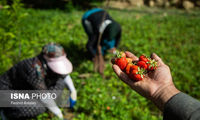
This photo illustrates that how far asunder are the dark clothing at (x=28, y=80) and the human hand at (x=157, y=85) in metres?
1.08

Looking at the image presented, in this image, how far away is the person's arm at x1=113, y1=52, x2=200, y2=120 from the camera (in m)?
1.27

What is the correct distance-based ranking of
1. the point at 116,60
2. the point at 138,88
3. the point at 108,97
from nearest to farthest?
the point at 138,88, the point at 116,60, the point at 108,97

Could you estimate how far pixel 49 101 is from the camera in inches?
105

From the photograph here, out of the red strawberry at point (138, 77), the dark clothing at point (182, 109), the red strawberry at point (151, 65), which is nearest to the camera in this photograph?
the dark clothing at point (182, 109)

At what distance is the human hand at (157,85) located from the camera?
1589mm

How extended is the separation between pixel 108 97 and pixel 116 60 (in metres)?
1.48

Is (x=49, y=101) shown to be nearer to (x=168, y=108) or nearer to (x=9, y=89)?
(x=9, y=89)

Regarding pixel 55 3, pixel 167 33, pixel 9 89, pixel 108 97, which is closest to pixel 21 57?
pixel 9 89

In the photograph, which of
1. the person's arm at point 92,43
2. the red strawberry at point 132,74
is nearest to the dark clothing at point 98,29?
the person's arm at point 92,43

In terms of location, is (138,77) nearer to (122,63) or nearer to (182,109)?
(122,63)

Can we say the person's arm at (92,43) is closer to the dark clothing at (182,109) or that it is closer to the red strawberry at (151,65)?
the red strawberry at (151,65)

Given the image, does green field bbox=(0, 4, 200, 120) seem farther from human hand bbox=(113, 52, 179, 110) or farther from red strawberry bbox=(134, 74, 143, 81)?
red strawberry bbox=(134, 74, 143, 81)

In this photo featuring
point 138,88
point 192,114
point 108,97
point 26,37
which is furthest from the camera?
point 26,37

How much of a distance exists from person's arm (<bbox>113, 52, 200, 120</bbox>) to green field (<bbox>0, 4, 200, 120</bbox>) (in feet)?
2.85
